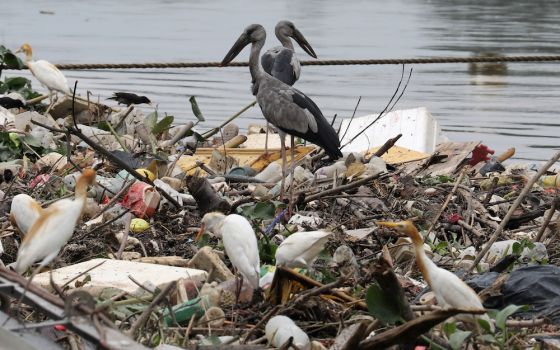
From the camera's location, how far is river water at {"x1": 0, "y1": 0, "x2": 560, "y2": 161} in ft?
38.4

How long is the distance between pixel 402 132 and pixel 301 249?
4.42 m

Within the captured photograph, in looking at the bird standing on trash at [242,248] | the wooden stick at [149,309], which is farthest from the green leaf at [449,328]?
the wooden stick at [149,309]

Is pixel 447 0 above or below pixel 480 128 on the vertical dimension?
below

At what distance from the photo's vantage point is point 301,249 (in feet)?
13.2

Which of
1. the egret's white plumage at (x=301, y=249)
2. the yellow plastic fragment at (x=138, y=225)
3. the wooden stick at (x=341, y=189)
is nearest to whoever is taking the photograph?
the egret's white plumage at (x=301, y=249)

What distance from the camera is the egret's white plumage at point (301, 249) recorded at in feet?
13.2

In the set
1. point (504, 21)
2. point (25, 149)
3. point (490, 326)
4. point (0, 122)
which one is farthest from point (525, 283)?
point (504, 21)

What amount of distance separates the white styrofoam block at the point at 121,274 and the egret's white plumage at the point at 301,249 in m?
0.34

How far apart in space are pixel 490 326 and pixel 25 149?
442 centimetres

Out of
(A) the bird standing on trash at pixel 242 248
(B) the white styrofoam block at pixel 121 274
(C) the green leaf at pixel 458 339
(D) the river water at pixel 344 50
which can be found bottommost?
(D) the river water at pixel 344 50

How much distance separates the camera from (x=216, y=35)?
20.9 meters

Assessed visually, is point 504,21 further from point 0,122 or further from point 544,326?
point 544,326

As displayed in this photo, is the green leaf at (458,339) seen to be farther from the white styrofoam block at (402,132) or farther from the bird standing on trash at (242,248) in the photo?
the white styrofoam block at (402,132)

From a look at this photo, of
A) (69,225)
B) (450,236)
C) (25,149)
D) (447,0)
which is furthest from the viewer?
(447,0)
